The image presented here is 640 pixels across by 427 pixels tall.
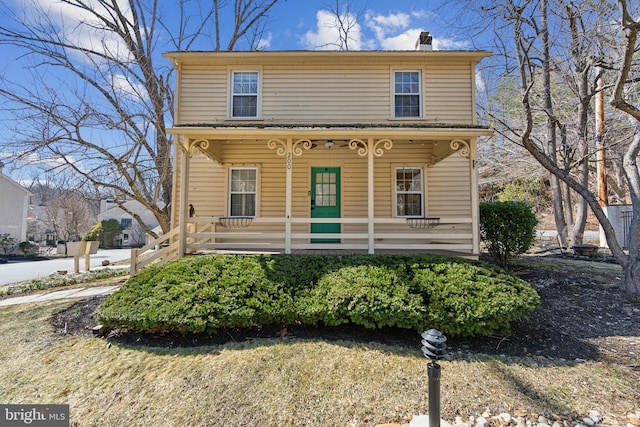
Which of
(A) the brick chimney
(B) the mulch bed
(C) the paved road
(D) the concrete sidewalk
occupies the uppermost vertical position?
(A) the brick chimney

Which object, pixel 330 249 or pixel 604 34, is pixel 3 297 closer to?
pixel 330 249

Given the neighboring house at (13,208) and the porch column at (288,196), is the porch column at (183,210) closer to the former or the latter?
the porch column at (288,196)

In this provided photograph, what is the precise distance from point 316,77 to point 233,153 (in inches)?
130

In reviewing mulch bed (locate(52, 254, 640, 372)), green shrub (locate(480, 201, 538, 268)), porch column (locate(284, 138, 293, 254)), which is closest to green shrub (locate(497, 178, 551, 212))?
green shrub (locate(480, 201, 538, 268))

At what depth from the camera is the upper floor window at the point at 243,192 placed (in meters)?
8.62

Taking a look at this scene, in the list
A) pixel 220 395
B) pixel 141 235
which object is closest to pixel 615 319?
pixel 220 395

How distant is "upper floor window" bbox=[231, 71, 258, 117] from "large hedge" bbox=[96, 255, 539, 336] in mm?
5270

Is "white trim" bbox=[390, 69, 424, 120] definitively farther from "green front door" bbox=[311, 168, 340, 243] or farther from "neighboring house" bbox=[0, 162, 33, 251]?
"neighboring house" bbox=[0, 162, 33, 251]

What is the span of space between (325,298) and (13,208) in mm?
33968

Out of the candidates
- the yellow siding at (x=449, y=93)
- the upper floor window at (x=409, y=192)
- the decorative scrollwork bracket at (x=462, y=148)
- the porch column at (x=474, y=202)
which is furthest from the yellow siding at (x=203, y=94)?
the porch column at (x=474, y=202)

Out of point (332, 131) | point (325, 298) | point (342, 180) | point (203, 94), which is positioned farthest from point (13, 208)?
point (325, 298)

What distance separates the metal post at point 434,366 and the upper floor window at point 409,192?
20.7 ft

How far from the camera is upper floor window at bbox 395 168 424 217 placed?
28.3ft

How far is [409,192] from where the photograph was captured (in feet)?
28.4
